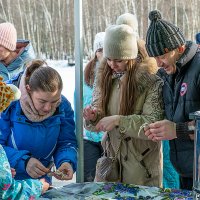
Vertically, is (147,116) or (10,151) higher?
(147,116)

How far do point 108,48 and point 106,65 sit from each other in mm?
115

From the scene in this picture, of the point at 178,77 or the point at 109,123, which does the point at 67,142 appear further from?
the point at 178,77

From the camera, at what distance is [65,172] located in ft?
5.78

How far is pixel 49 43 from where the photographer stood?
244 inches

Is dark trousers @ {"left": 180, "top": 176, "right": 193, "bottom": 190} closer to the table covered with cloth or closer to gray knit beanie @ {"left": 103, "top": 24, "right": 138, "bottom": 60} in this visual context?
the table covered with cloth

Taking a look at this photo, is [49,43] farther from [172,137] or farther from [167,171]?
[172,137]

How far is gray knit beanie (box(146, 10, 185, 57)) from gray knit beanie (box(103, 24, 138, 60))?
0.37 feet

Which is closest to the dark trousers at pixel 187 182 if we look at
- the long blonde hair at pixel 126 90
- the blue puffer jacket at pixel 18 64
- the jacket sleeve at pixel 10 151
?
the long blonde hair at pixel 126 90

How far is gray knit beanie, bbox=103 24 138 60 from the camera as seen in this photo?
1.95 metres

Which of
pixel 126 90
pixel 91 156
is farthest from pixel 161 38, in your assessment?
pixel 91 156

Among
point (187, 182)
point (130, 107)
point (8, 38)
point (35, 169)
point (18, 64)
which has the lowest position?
point (187, 182)

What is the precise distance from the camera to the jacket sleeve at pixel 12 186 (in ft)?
4.42

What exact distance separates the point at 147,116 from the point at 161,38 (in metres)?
→ 0.35

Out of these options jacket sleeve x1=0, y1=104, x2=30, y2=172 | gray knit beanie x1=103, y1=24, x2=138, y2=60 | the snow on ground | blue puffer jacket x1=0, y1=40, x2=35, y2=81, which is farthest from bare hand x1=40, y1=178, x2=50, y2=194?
the snow on ground
